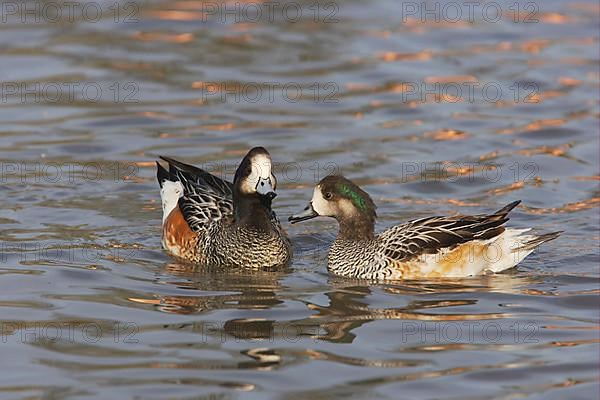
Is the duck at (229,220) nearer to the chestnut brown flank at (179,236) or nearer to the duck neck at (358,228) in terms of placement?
the chestnut brown flank at (179,236)

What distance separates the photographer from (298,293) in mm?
10602

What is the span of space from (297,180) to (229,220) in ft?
6.60

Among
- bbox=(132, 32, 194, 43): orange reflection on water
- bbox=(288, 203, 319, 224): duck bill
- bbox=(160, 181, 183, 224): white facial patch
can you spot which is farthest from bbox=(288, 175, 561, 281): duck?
bbox=(132, 32, 194, 43): orange reflection on water

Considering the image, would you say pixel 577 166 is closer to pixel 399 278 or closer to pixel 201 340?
pixel 399 278

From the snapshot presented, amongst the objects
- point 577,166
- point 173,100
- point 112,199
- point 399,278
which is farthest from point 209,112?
point 399,278

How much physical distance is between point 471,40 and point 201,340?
36.3 ft

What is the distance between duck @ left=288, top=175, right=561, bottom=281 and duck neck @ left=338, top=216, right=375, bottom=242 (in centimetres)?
8

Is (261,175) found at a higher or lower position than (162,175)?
higher

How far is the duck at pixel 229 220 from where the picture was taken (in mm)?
11242

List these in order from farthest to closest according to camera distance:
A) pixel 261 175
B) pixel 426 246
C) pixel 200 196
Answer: pixel 200 196 < pixel 261 175 < pixel 426 246

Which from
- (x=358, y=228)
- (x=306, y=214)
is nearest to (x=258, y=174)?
(x=306, y=214)

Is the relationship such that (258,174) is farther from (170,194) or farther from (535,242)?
(535,242)

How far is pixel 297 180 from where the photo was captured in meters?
14.0

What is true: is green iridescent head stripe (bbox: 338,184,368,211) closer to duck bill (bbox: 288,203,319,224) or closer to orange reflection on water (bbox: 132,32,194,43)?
duck bill (bbox: 288,203,319,224)
